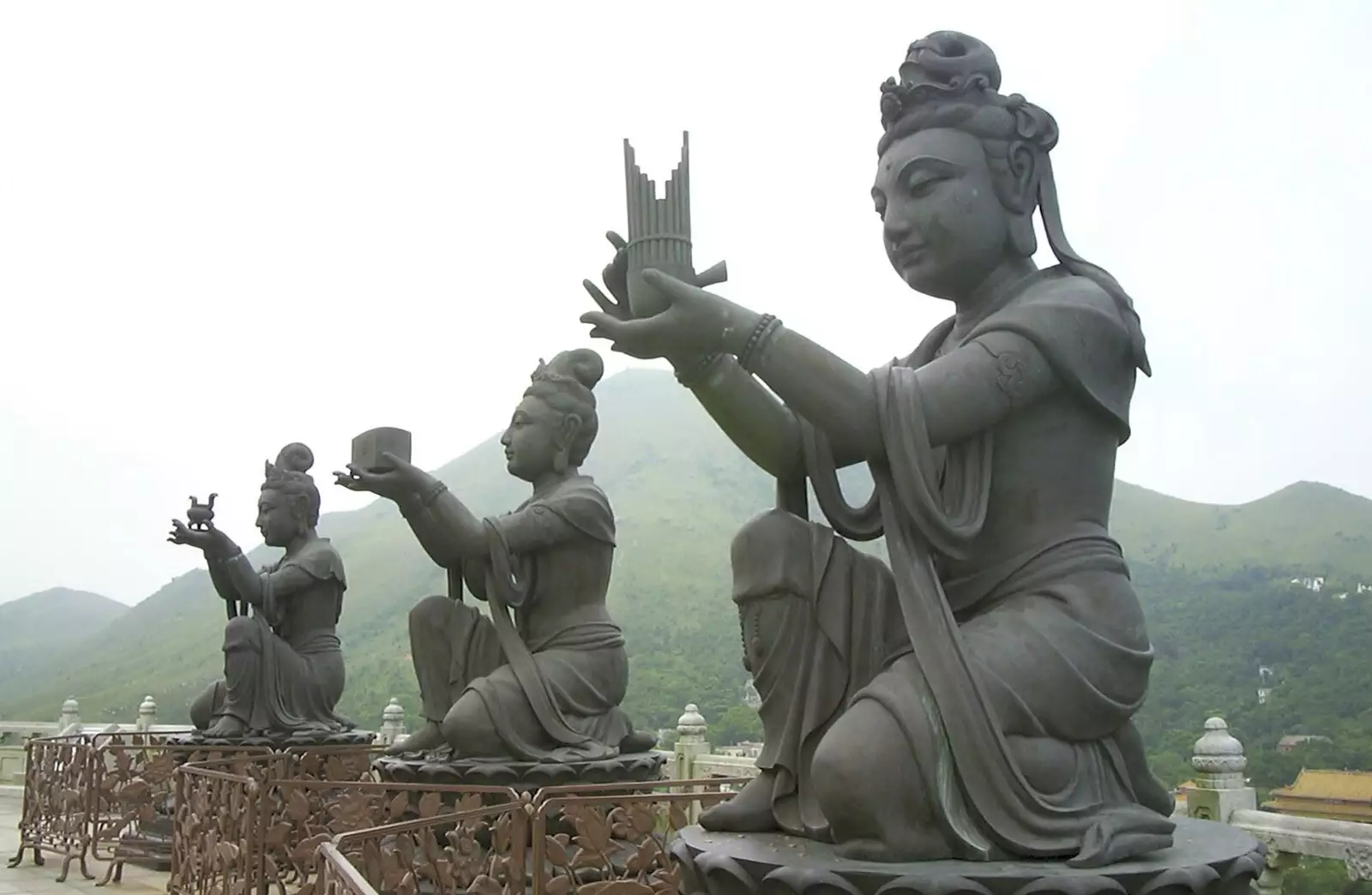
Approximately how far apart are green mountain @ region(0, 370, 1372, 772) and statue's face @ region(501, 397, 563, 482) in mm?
1656

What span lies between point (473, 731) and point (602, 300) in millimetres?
3010

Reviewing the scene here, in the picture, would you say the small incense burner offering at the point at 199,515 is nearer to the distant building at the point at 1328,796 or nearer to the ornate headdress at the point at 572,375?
the ornate headdress at the point at 572,375

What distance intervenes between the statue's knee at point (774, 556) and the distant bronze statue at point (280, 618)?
6003 millimetres

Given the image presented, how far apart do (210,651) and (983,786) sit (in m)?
27.5

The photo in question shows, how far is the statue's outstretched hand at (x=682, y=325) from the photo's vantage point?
8.43 ft

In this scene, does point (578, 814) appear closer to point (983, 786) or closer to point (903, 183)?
point (983, 786)

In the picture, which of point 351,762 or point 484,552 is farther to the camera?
point 351,762

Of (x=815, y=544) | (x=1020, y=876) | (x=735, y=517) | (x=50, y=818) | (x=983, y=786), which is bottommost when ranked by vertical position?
(x=50, y=818)

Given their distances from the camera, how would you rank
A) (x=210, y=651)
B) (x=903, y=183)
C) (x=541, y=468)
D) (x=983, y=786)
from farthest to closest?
(x=210, y=651) → (x=541, y=468) → (x=903, y=183) → (x=983, y=786)

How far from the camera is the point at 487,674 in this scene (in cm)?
554

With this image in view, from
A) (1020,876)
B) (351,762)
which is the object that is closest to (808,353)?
(1020,876)

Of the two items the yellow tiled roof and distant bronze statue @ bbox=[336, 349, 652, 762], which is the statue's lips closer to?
distant bronze statue @ bbox=[336, 349, 652, 762]

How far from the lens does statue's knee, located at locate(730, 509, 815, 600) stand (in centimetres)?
258

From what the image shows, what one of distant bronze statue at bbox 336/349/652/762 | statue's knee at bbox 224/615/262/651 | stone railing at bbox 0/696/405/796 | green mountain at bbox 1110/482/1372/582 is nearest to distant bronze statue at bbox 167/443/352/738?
statue's knee at bbox 224/615/262/651
